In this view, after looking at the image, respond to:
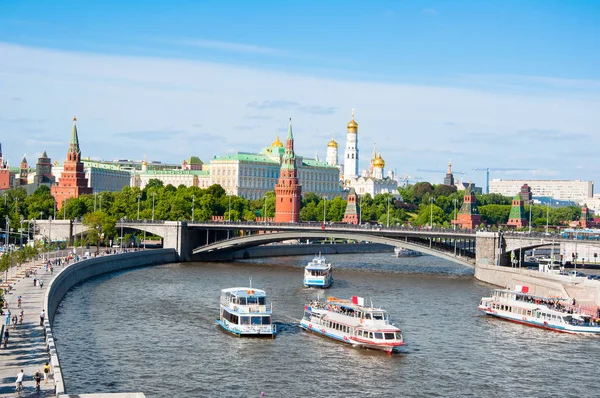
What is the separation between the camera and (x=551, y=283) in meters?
71.2

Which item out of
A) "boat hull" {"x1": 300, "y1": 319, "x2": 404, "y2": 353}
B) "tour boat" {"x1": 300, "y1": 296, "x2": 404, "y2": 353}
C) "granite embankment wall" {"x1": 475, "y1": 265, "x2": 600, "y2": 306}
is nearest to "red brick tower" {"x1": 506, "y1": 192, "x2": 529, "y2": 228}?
"granite embankment wall" {"x1": 475, "y1": 265, "x2": 600, "y2": 306}

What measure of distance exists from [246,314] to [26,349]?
49.2 feet

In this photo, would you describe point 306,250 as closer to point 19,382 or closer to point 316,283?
point 316,283

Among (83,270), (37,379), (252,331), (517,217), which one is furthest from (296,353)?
(517,217)

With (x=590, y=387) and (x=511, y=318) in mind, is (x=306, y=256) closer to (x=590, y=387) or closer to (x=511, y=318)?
(x=511, y=318)

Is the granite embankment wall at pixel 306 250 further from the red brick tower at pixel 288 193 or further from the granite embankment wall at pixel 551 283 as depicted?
the granite embankment wall at pixel 551 283

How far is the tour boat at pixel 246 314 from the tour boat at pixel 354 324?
8.72 ft

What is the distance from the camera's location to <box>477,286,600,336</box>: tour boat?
58500mm

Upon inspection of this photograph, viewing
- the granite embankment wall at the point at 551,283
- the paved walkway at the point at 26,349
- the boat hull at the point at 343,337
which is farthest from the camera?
the granite embankment wall at the point at 551,283

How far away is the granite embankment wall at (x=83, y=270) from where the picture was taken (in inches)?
1673

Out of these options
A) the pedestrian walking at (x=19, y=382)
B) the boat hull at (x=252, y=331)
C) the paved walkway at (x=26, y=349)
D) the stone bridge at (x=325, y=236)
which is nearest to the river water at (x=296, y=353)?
the boat hull at (x=252, y=331)

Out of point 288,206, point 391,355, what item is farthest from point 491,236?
point 288,206

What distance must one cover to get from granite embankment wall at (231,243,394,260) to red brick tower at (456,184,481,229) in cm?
2754

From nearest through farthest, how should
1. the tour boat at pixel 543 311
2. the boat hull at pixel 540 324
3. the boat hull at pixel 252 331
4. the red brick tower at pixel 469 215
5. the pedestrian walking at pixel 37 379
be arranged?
the pedestrian walking at pixel 37 379, the boat hull at pixel 252 331, the boat hull at pixel 540 324, the tour boat at pixel 543 311, the red brick tower at pixel 469 215
